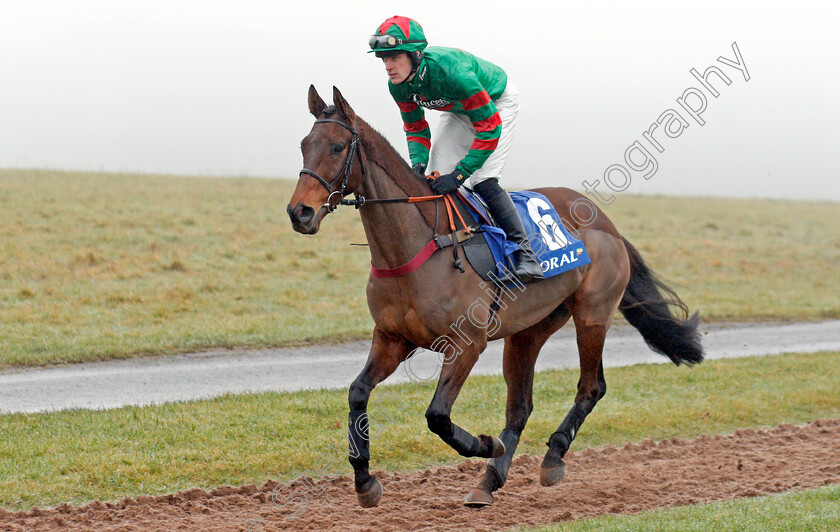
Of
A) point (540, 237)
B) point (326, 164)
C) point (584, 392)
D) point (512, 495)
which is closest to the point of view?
point (326, 164)

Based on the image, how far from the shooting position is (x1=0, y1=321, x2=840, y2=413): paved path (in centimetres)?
871

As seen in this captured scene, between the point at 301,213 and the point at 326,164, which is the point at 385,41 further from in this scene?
the point at 301,213

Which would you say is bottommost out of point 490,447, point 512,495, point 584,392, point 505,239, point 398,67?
point 512,495

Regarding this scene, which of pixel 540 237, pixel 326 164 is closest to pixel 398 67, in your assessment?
pixel 326 164

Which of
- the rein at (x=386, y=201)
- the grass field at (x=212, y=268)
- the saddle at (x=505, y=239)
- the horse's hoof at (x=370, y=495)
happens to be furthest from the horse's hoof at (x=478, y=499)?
the grass field at (x=212, y=268)

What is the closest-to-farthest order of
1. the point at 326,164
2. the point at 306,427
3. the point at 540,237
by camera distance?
1. the point at 326,164
2. the point at 540,237
3. the point at 306,427

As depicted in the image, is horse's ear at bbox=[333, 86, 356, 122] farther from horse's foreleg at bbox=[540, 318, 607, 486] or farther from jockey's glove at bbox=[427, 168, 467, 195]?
horse's foreleg at bbox=[540, 318, 607, 486]

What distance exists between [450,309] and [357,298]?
10289 mm

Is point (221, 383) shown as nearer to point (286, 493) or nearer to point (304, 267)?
point (286, 493)

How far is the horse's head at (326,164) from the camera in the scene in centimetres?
429

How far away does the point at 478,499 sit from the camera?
5.46m

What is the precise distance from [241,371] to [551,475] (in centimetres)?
519

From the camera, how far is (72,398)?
28.1 feet

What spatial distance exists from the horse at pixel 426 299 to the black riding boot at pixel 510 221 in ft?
0.69
